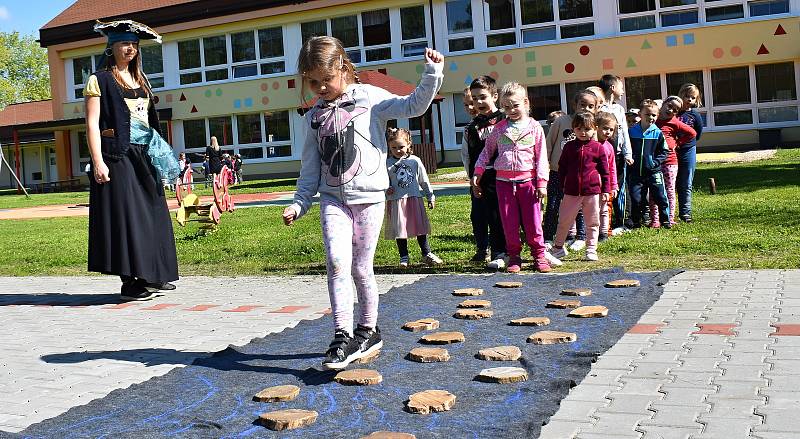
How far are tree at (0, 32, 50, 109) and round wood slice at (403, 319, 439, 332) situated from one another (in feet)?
278

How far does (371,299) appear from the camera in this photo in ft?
16.4

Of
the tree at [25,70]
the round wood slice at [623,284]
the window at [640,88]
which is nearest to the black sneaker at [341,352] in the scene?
the round wood slice at [623,284]

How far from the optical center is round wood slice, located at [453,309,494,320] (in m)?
5.87

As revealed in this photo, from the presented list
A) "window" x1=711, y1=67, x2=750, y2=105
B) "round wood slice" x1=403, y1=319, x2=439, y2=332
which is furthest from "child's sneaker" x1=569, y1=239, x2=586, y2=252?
"window" x1=711, y1=67, x2=750, y2=105

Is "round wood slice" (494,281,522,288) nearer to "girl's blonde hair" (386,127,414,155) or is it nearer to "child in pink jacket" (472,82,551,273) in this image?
"child in pink jacket" (472,82,551,273)

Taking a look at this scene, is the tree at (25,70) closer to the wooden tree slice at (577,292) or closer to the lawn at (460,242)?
the lawn at (460,242)

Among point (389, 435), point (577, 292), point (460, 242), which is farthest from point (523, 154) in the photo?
point (389, 435)

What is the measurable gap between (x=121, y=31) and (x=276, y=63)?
28.5m

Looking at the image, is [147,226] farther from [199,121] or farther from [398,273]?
[199,121]

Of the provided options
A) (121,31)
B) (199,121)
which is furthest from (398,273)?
(199,121)

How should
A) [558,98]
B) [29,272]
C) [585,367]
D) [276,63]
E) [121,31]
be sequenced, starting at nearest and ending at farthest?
1. [585,367]
2. [121,31]
3. [29,272]
4. [558,98]
5. [276,63]

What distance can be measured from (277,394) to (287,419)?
46cm

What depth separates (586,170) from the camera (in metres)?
8.56

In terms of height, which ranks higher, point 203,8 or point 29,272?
point 203,8
